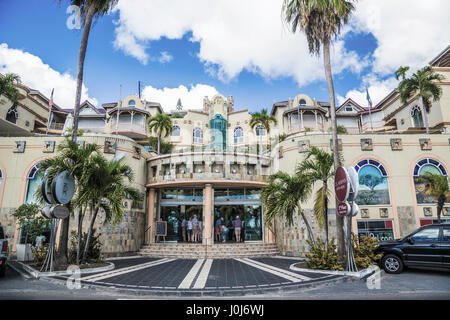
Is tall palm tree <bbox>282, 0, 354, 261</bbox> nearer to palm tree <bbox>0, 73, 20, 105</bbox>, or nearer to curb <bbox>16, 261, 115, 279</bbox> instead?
curb <bbox>16, 261, 115, 279</bbox>

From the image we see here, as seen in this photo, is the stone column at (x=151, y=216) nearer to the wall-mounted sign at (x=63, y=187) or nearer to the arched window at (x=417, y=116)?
the wall-mounted sign at (x=63, y=187)

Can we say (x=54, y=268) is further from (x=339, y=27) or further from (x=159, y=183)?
(x=339, y=27)

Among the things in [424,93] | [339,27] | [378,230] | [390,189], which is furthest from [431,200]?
[339,27]

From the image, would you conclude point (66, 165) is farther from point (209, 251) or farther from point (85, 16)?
point (209, 251)

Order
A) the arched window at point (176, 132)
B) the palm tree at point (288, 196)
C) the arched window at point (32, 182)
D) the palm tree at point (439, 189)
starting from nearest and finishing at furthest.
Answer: the palm tree at point (288, 196), the palm tree at point (439, 189), the arched window at point (32, 182), the arched window at point (176, 132)

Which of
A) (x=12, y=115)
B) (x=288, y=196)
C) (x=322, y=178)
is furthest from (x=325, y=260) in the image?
(x=12, y=115)

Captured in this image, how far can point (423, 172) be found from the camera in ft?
52.5

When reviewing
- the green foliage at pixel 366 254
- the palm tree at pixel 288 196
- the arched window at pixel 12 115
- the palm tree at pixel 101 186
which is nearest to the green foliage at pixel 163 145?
the arched window at pixel 12 115

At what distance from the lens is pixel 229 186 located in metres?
19.0

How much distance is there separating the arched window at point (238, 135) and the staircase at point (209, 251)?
1857 centimetres

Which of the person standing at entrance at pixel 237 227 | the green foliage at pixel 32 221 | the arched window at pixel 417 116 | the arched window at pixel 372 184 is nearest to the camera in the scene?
the green foliage at pixel 32 221

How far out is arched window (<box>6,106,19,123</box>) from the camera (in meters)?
23.8

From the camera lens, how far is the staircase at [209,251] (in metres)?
15.3
